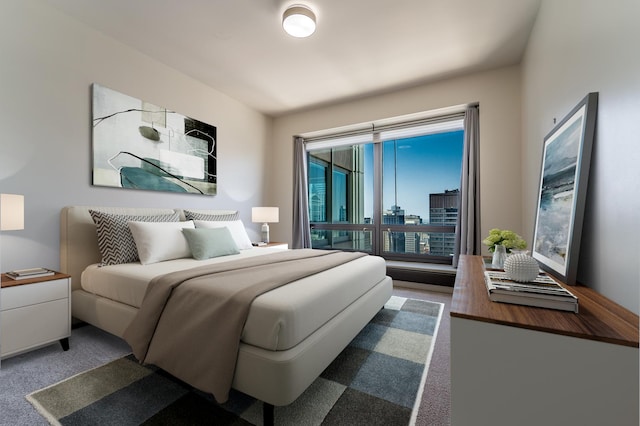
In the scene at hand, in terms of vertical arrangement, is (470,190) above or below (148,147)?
below

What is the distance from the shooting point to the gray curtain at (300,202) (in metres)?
4.57

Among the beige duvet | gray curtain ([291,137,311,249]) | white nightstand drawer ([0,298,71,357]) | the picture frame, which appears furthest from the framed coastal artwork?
the picture frame

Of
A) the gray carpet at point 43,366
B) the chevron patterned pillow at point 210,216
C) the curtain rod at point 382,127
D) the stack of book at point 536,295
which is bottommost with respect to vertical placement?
the gray carpet at point 43,366

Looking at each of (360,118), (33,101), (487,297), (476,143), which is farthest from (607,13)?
(33,101)

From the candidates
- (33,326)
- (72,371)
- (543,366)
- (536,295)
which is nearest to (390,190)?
(536,295)

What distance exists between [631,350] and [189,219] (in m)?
3.34

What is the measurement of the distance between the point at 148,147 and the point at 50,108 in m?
0.79

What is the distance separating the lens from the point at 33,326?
5.98 feet

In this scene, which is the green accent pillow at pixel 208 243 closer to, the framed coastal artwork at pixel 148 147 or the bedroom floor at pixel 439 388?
the framed coastal artwork at pixel 148 147

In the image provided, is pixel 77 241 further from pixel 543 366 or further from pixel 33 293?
pixel 543 366

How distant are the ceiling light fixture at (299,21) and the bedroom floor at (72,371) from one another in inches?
109

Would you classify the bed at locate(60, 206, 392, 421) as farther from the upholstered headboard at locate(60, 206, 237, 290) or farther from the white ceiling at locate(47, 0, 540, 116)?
the white ceiling at locate(47, 0, 540, 116)

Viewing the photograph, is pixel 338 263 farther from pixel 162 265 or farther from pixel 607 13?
pixel 607 13

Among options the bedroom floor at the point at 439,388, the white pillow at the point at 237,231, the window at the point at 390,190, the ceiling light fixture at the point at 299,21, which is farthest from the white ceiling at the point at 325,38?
the bedroom floor at the point at 439,388
